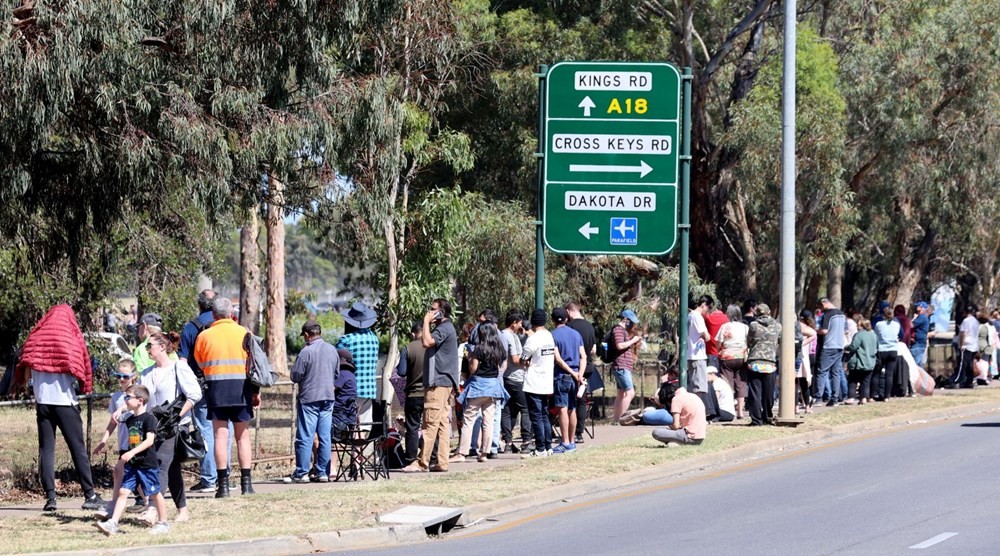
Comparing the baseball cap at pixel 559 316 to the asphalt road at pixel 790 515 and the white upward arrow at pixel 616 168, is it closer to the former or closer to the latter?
the white upward arrow at pixel 616 168

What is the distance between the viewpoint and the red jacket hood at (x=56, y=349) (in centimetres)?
1259

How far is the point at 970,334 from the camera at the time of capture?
3027 centimetres

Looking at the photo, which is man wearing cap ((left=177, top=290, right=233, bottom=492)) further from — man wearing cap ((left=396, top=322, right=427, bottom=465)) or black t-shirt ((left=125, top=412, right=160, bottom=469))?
man wearing cap ((left=396, top=322, right=427, bottom=465))

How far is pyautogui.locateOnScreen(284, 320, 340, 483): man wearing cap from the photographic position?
14.5 meters

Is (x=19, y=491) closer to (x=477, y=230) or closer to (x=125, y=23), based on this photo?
(x=125, y=23)

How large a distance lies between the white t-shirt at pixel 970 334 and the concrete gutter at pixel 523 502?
8.11 m

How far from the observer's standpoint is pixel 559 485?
1427 cm

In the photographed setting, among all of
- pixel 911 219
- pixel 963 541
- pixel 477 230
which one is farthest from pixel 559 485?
pixel 911 219

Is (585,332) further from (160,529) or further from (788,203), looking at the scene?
(160,529)

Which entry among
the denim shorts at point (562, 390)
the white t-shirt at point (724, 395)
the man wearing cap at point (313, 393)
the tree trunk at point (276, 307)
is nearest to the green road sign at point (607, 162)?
the denim shorts at point (562, 390)

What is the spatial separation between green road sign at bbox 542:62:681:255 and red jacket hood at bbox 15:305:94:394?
7.80 metres

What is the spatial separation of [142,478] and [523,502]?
12.5ft

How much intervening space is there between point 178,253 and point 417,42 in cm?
684

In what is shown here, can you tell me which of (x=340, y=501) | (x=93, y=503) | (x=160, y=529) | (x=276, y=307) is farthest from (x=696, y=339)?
(x=276, y=307)
